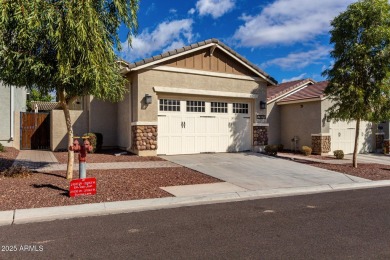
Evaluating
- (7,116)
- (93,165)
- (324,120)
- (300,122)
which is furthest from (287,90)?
(7,116)

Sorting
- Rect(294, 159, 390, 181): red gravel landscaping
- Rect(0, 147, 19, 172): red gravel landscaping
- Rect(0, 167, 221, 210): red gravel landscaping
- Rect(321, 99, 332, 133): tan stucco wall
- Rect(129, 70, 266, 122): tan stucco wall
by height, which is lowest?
Rect(294, 159, 390, 181): red gravel landscaping

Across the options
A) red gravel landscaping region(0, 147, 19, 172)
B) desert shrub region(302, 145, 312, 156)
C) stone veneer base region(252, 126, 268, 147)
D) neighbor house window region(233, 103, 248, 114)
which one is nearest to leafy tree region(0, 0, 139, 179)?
red gravel landscaping region(0, 147, 19, 172)

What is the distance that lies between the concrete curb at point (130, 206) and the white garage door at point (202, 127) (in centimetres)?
684

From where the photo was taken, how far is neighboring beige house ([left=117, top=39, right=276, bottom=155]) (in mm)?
13781

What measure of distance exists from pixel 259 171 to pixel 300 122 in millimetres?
8951

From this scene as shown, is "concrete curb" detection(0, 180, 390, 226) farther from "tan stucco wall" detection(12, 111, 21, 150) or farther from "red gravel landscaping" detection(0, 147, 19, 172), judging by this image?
"tan stucco wall" detection(12, 111, 21, 150)

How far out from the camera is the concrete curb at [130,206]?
5785 mm

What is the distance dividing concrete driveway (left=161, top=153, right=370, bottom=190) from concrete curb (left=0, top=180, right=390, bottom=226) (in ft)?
1.56

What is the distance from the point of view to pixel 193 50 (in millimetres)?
14562

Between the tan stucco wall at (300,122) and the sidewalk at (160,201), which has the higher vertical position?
the tan stucco wall at (300,122)

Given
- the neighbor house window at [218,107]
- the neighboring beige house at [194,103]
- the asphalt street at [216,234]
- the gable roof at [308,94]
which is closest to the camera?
the asphalt street at [216,234]

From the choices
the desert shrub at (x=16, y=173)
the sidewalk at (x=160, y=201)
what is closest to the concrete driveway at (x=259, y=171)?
the sidewalk at (x=160, y=201)

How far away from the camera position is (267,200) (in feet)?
24.7

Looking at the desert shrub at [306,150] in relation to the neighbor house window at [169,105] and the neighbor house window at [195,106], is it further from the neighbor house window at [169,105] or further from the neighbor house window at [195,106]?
the neighbor house window at [169,105]
